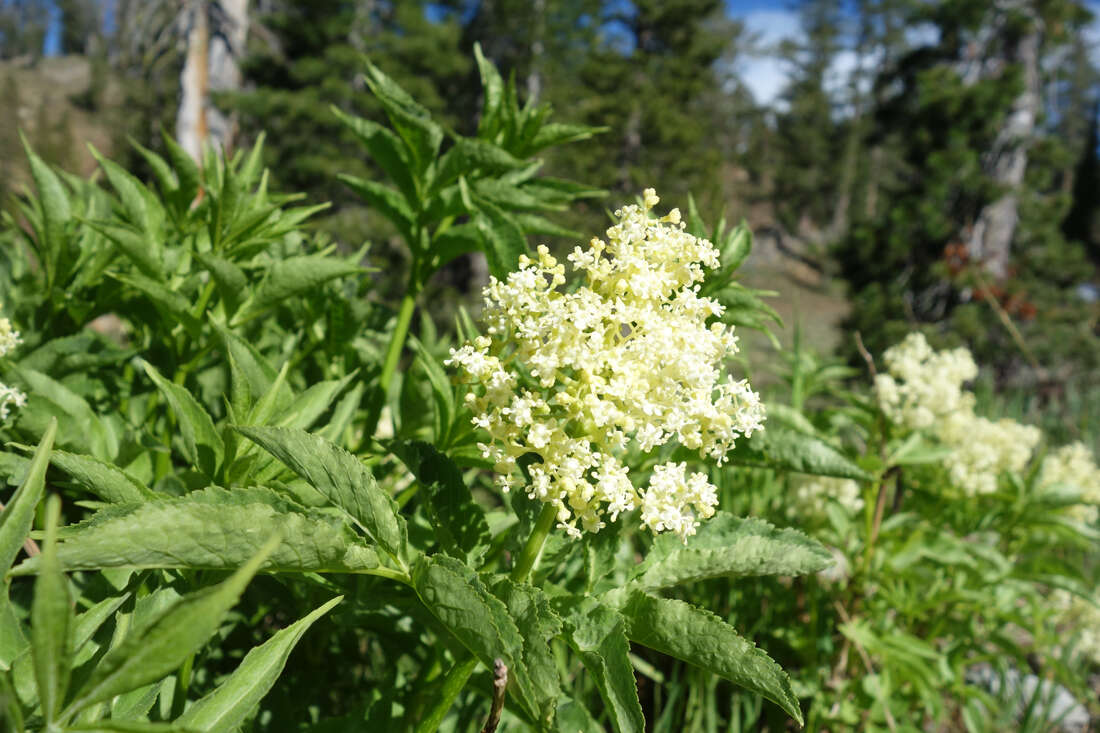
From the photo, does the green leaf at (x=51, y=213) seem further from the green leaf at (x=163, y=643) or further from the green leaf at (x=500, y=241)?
the green leaf at (x=163, y=643)

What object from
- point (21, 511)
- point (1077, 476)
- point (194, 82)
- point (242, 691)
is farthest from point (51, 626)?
point (194, 82)

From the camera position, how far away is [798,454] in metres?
1.15

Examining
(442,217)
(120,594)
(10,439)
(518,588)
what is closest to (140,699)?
(120,594)

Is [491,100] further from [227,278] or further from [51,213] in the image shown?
[51,213]

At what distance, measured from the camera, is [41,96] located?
132 ft

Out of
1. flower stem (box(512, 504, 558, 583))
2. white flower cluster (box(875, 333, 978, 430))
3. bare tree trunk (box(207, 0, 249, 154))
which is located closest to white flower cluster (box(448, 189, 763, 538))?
flower stem (box(512, 504, 558, 583))

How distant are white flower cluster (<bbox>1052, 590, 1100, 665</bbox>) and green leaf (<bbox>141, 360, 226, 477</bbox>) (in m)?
2.98

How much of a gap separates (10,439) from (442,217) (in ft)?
2.68

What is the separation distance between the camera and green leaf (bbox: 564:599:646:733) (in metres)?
0.78

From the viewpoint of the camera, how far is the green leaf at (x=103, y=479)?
866 millimetres

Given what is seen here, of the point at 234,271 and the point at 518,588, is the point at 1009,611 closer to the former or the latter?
the point at 518,588

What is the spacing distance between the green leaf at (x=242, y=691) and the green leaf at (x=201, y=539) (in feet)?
0.29

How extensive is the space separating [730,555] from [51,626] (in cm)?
73

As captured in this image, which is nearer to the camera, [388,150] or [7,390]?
[7,390]
